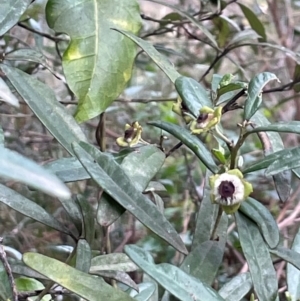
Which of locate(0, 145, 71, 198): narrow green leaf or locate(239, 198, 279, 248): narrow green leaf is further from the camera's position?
locate(239, 198, 279, 248): narrow green leaf

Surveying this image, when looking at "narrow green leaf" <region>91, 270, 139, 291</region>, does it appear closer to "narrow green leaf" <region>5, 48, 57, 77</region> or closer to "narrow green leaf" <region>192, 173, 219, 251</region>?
"narrow green leaf" <region>192, 173, 219, 251</region>

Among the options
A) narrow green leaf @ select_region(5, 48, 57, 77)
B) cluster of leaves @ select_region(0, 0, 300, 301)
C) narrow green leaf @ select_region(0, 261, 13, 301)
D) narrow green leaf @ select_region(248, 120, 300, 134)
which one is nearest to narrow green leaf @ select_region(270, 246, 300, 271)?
cluster of leaves @ select_region(0, 0, 300, 301)

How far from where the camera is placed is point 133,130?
0.54 metres

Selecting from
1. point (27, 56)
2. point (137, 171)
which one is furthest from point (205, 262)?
point (27, 56)

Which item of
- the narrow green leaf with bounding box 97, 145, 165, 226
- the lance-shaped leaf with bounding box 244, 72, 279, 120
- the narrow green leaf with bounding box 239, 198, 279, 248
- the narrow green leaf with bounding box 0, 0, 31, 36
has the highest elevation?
the narrow green leaf with bounding box 0, 0, 31, 36

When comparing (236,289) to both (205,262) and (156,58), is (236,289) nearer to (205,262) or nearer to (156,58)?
(205,262)

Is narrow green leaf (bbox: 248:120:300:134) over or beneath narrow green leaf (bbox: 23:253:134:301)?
over

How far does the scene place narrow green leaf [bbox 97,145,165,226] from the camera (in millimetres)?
430

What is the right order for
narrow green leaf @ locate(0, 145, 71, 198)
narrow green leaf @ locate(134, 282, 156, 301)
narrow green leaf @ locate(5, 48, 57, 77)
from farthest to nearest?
narrow green leaf @ locate(5, 48, 57, 77) < narrow green leaf @ locate(134, 282, 156, 301) < narrow green leaf @ locate(0, 145, 71, 198)

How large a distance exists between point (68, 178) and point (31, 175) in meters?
0.29

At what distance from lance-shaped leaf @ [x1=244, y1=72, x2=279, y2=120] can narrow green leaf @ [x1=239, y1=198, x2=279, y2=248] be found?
0.27 ft

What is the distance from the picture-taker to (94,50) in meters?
0.52

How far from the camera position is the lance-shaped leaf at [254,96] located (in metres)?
0.47

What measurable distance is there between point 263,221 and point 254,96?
11 centimetres
